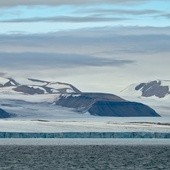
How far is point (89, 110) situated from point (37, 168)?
12220 cm

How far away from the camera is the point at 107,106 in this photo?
17175 cm

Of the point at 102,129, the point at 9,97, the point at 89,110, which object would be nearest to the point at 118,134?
the point at 102,129

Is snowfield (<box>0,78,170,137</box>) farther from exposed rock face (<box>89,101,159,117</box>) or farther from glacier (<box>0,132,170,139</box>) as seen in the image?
exposed rock face (<box>89,101,159,117</box>)

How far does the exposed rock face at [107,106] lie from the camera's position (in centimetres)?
16850

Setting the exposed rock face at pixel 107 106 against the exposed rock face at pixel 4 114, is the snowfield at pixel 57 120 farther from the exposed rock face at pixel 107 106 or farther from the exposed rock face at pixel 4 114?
the exposed rock face at pixel 107 106

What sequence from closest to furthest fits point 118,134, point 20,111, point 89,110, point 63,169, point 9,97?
point 63,169 → point 118,134 → point 20,111 → point 9,97 → point 89,110

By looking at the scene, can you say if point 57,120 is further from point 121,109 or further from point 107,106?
point 121,109

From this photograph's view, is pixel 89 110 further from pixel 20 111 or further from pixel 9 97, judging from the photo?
pixel 20 111

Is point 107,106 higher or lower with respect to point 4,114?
higher

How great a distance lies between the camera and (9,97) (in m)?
148

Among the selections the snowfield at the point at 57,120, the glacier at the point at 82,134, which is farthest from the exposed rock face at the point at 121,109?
the glacier at the point at 82,134

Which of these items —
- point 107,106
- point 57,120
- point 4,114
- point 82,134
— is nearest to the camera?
point 82,134

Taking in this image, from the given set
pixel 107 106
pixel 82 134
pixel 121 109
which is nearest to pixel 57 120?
pixel 82 134

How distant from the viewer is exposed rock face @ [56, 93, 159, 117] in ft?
553
